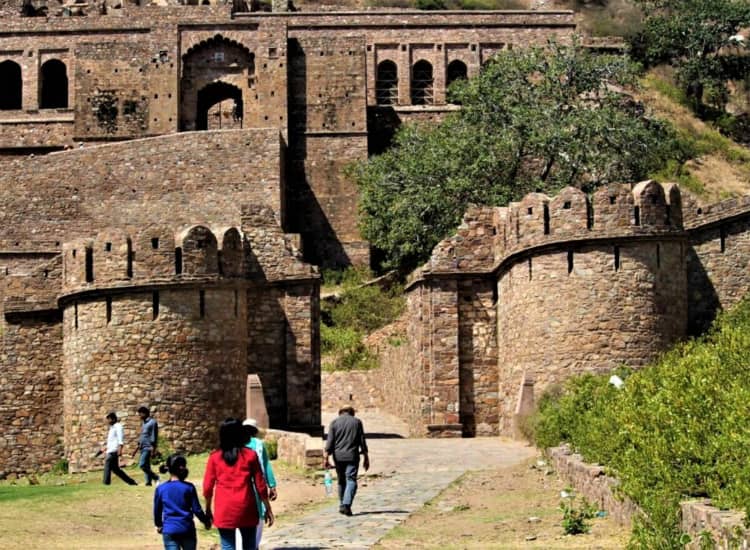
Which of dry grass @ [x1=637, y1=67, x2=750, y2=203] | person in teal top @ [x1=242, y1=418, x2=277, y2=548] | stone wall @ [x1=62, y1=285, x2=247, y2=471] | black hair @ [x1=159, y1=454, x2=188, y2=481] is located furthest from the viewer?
dry grass @ [x1=637, y1=67, x2=750, y2=203]

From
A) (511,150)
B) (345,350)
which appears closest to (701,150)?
(511,150)

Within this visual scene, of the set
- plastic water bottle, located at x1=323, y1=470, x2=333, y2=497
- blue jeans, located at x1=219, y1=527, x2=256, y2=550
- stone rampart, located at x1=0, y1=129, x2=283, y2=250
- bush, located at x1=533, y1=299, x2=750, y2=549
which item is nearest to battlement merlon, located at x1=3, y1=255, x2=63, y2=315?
plastic water bottle, located at x1=323, y1=470, x2=333, y2=497

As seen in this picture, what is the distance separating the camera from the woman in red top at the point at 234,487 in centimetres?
1422

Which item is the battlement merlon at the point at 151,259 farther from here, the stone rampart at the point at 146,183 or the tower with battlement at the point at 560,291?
the stone rampart at the point at 146,183

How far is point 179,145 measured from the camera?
166 ft

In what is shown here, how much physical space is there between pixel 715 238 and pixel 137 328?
33.5 ft

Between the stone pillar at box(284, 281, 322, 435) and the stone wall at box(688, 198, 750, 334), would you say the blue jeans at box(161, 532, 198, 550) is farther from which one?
the stone wall at box(688, 198, 750, 334)

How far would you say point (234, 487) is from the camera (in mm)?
14320

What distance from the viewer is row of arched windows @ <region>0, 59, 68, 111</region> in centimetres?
6075

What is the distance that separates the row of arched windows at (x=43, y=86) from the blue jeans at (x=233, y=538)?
4745 cm

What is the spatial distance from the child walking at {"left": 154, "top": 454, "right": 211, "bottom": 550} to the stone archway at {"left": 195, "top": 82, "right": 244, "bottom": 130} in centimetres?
4271

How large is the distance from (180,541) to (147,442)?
8.63 meters

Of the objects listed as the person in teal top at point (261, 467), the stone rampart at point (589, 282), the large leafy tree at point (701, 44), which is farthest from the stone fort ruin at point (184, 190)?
the person in teal top at point (261, 467)

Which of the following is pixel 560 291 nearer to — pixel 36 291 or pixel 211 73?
pixel 36 291
